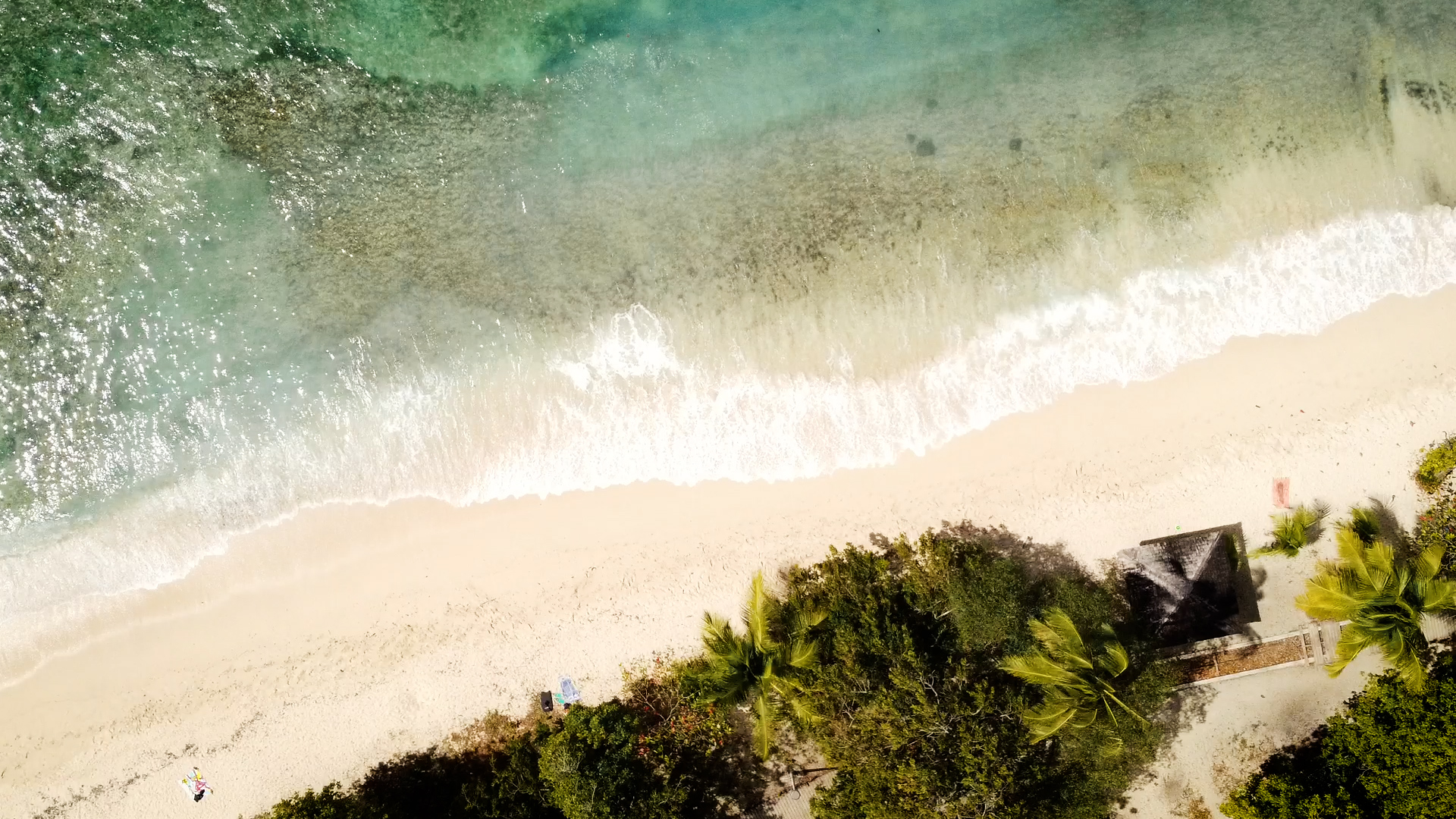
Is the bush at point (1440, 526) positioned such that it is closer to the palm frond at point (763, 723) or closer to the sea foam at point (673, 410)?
the sea foam at point (673, 410)

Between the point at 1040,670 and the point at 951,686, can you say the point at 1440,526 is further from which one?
the point at 951,686

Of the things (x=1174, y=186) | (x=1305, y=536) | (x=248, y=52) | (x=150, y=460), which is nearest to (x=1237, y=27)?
(x=1174, y=186)

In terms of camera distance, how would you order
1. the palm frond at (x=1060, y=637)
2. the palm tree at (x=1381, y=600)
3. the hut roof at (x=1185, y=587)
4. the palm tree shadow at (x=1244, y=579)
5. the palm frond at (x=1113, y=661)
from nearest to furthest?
the palm frond at (x=1113, y=661), the palm frond at (x=1060, y=637), the palm tree at (x=1381, y=600), the hut roof at (x=1185, y=587), the palm tree shadow at (x=1244, y=579)

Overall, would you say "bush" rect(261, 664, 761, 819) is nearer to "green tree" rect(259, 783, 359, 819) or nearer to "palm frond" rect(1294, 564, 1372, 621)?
"green tree" rect(259, 783, 359, 819)

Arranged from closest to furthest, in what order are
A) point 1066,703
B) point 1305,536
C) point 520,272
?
point 1066,703 < point 1305,536 < point 520,272

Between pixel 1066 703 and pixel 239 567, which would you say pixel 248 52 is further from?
pixel 1066 703

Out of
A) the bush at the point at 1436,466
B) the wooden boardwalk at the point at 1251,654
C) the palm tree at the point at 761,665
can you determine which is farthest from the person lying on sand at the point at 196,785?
the bush at the point at 1436,466

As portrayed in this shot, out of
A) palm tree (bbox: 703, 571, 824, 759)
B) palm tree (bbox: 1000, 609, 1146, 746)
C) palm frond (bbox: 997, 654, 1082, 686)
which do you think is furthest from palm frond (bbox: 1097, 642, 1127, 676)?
palm tree (bbox: 703, 571, 824, 759)
